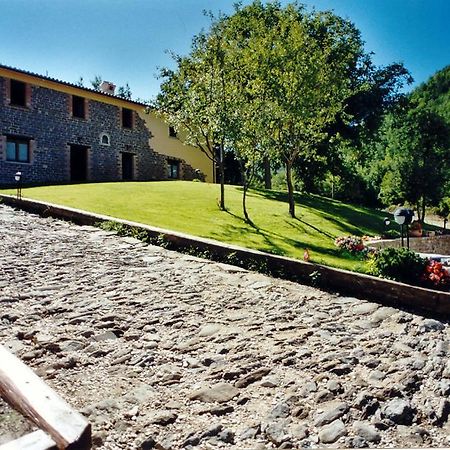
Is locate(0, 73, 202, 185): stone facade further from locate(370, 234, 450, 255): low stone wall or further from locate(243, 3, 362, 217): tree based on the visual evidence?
locate(370, 234, 450, 255): low stone wall

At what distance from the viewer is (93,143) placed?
95.8ft

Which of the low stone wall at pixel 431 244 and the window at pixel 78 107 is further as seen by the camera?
the window at pixel 78 107

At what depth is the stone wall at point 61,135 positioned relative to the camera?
24797 mm

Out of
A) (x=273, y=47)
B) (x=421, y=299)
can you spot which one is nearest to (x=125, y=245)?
(x=421, y=299)

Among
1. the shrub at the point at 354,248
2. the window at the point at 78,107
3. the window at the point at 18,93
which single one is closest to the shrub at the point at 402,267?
the shrub at the point at 354,248

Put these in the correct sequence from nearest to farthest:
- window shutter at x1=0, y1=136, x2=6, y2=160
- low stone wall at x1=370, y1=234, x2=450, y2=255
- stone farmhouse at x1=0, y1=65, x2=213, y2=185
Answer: low stone wall at x1=370, y1=234, x2=450, y2=255, window shutter at x1=0, y1=136, x2=6, y2=160, stone farmhouse at x1=0, y1=65, x2=213, y2=185

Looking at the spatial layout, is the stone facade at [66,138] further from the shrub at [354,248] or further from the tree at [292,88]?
the shrub at [354,248]

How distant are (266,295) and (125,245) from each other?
430 centimetres

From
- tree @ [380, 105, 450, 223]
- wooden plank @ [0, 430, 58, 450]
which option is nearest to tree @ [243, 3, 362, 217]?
wooden plank @ [0, 430, 58, 450]

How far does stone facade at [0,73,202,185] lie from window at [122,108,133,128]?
262mm

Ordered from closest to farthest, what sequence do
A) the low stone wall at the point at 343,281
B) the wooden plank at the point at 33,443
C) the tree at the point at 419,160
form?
the wooden plank at the point at 33,443
the low stone wall at the point at 343,281
the tree at the point at 419,160

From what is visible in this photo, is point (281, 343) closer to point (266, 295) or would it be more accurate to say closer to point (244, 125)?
point (266, 295)

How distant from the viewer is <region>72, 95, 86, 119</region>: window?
28.3 m

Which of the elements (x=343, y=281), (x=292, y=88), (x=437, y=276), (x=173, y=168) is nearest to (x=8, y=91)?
(x=173, y=168)
